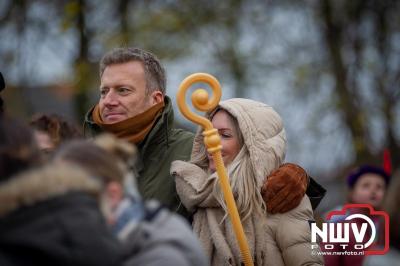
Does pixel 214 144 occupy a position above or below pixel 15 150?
below

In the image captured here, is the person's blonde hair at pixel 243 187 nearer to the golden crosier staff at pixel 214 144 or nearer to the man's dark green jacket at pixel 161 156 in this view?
the golden crosier staff at pixel 214 144

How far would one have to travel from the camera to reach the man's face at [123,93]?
5.16 m

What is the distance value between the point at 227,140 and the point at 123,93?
0.63 metres

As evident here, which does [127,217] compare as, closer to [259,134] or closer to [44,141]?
[259,134]

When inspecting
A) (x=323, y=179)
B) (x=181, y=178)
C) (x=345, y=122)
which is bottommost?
(x=323, y=179)

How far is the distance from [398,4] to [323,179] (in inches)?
288

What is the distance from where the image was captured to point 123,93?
17.2ft

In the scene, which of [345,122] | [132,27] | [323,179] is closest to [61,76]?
[132,27]

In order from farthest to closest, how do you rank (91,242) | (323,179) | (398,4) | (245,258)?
(323,179), (398,4), (245,258), (91,242)

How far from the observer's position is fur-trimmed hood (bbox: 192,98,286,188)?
4.91m

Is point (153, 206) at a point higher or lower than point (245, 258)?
higher

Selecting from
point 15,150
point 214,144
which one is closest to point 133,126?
point 214,144

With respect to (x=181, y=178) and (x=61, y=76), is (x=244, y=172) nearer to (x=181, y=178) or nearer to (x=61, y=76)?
(x=181, y=178)

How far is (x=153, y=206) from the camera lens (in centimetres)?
334
